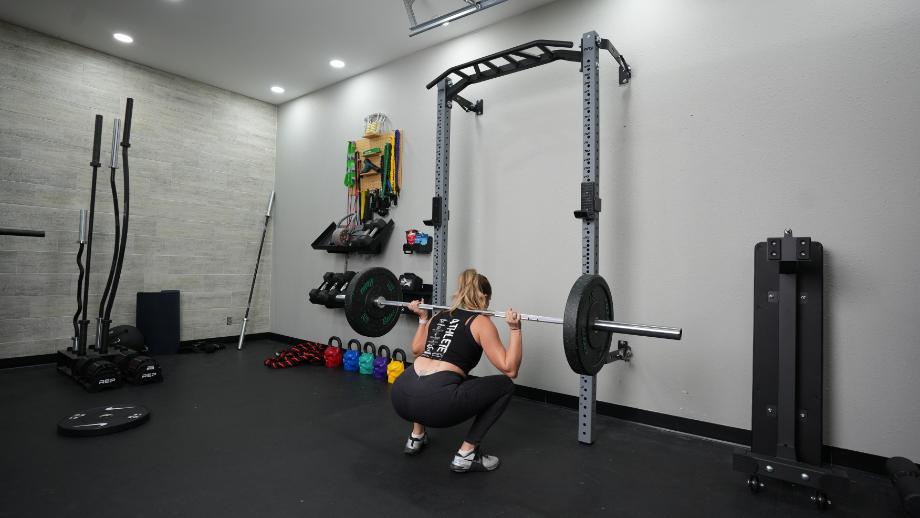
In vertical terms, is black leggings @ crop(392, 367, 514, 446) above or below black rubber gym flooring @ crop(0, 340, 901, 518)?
above

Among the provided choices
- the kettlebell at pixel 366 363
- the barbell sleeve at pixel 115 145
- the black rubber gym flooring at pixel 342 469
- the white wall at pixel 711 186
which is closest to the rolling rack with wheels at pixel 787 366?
the black rubber gym flooring at pixel 342 469

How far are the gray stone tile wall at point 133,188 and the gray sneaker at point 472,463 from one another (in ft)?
12.6

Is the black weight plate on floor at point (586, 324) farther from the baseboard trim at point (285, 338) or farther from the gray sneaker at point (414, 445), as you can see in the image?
the baseboard trim at point (285, 338)

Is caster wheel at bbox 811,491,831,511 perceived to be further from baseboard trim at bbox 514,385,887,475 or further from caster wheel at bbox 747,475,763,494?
baseboard trim at bbox 514,385,887,475

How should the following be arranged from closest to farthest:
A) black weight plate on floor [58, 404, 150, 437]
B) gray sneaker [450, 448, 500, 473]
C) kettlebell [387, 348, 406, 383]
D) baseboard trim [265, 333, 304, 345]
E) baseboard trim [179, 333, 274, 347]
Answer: gray sneaker [450, 448, 500, 473]
black weight plate on floor [58, 404, 150, 437]
kettlebell [387, 348, 406, 383]
baseboard trim [179, 333, 274, 347]
baseboard trim [265, 333, 304, 345]

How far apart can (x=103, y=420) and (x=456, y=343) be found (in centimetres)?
200

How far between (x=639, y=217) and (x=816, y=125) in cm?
91

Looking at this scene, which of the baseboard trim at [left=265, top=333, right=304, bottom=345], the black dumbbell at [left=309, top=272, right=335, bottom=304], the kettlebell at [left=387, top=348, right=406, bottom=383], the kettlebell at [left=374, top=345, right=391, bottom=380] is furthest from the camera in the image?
the baseboard trim at [left=265, top=333, right=304, bottom=345]

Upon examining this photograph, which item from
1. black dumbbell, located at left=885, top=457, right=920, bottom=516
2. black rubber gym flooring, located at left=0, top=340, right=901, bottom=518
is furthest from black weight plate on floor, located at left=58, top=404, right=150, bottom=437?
black dumbbell, located at left=885, top=457, right=920, bottom=516

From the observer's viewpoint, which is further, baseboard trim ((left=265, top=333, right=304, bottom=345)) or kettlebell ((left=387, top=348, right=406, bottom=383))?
baseboard trim ((left=265, top=333, right=304, bottom=345))

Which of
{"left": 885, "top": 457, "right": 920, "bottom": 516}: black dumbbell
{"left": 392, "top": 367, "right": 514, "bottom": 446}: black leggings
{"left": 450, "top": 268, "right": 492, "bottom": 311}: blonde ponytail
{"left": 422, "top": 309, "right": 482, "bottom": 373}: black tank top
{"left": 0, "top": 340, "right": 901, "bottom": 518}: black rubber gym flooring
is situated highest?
{"left": 450, "top": 268, "right": 492, "bottom": 311}: blonde ponytail

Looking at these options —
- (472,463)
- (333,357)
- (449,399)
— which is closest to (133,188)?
(333,357)

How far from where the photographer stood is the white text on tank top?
6.69 ft

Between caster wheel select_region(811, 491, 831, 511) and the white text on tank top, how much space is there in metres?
1.55
